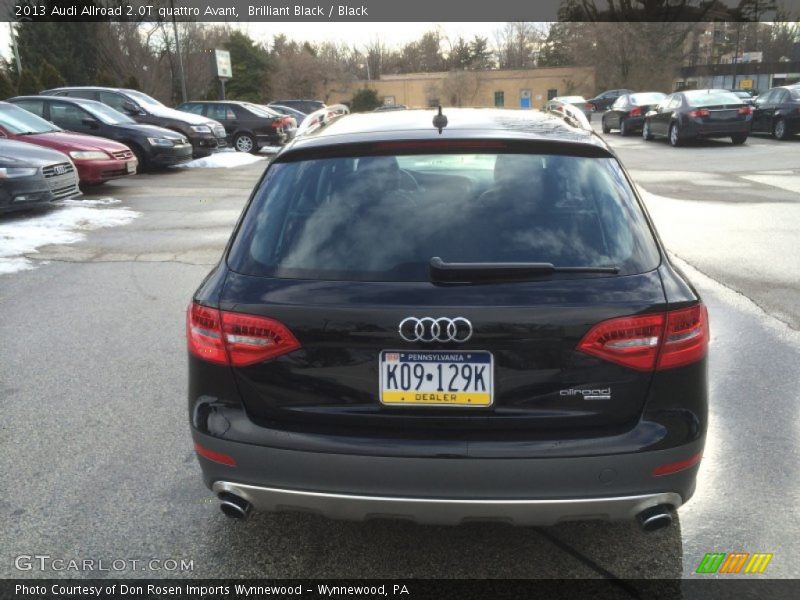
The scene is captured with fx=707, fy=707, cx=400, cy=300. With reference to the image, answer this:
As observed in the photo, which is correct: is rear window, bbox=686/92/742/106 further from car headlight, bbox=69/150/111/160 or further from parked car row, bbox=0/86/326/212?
car headlight, bbox=69/150/111/160

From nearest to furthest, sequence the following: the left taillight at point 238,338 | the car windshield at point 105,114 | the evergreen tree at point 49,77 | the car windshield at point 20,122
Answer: the left taillight at point 238,338 → the car windshield at point 20,122 → the car windshield at point 105,114 → the evergreen tree at point 49,77

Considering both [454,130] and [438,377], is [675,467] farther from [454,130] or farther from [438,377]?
[454,130]

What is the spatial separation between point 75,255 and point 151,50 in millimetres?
34967

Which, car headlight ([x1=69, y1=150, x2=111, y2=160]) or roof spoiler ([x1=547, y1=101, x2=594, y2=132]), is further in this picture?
car headlight ([x1=69, y1=150, x2=111, y2=160])

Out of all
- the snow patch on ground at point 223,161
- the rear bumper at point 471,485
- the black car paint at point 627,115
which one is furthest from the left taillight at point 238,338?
the black car paint at point 627,115

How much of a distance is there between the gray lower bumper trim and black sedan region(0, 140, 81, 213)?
9.13 metres

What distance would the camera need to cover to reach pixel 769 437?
3.81 metres

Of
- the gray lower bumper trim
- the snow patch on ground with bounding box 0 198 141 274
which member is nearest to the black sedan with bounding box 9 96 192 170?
the snow patch on ground with bounding box 0 198 141 274

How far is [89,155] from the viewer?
41.7ft

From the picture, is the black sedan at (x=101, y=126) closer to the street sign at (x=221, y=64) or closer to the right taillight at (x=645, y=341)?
the right taillight at (x=645, y=341)

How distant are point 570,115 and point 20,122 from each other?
12495mm

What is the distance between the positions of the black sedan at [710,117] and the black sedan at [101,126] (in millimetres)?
14567

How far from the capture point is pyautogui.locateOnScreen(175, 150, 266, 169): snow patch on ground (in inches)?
723

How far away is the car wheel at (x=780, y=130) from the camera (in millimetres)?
21906
